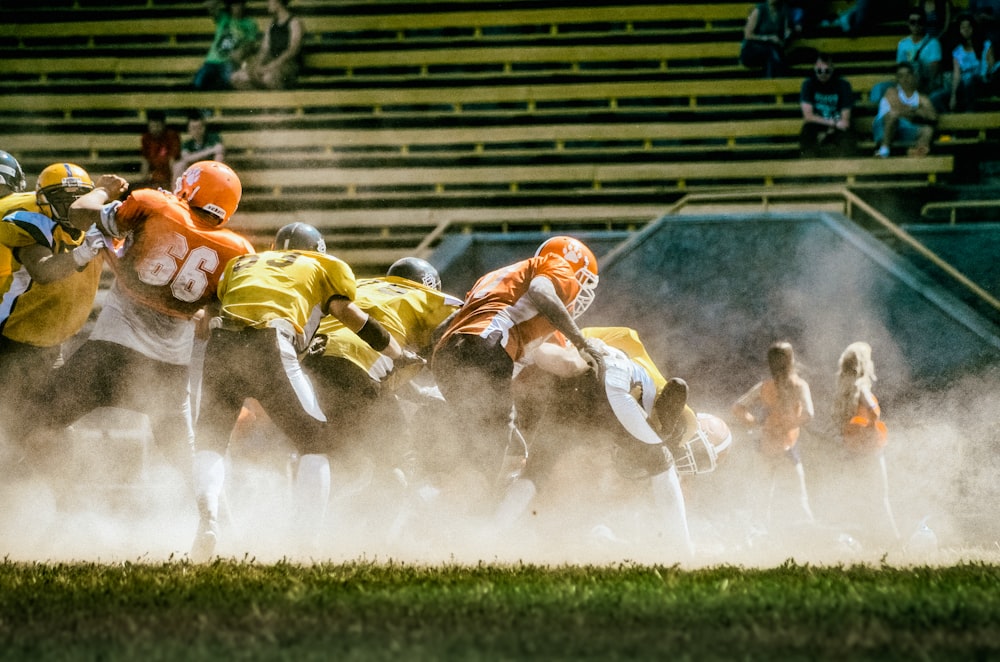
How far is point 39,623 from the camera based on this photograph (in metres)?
3.91

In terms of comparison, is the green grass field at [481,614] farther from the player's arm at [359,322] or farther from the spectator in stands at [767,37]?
the spectator in stands at [767,37]

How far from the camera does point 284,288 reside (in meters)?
5.83

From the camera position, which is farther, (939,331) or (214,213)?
(939,331)

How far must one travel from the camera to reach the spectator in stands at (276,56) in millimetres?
13773

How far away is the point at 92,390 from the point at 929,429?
6.51 metres

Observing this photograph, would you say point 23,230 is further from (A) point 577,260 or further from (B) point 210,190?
(A) point 577,260

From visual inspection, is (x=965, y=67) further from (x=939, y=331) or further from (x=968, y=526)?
(x=968, y=526)

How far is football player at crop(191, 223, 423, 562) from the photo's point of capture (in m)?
5.69

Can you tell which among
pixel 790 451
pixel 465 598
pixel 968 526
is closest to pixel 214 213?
pixel 465 598

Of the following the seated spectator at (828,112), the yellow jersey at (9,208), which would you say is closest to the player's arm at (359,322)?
the yellow jersey at (9,208)

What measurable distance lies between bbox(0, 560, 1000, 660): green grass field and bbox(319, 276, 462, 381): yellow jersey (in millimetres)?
1560

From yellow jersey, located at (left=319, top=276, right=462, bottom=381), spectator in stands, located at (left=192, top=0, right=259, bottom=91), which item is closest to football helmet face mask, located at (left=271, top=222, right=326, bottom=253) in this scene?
yellow jersey, located at (left=319, top=276, right=462, bottom=381)

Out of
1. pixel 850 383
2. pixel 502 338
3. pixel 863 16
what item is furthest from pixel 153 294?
pixel 863 16

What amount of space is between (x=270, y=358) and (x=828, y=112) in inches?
336
